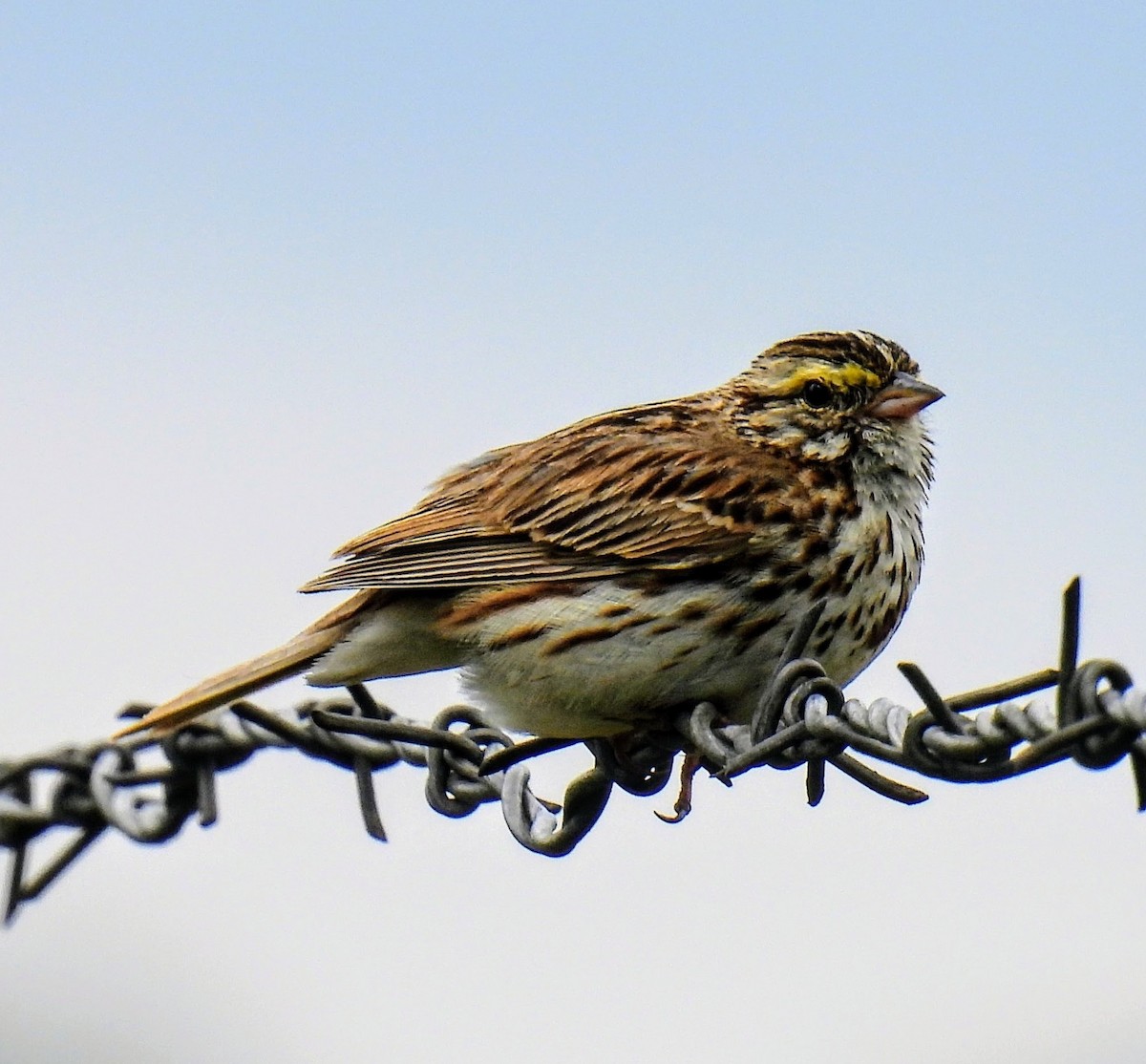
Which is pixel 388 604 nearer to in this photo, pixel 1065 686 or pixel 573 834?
pixel 573 834

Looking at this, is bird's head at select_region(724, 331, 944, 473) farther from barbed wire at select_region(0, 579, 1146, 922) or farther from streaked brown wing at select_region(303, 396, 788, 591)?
barbed wire at select_region(0, 579, 1146, 922)

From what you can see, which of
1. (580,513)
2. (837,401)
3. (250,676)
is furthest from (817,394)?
(250,676)

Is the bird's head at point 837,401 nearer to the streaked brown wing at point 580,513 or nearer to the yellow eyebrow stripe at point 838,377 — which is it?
the yellow eyebrow stripe at point 838,377

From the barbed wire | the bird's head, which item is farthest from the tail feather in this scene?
the bird's head

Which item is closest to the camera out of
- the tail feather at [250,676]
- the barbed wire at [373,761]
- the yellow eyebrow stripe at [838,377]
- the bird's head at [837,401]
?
the barbed wire at [373,761]

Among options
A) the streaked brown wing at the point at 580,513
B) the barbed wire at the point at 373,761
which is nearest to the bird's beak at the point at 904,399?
the streaked brown wing at the point at 580,513

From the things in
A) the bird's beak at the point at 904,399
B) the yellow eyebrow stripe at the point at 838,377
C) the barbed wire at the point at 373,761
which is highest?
the yellow eyebrow stripe at the point at 838,377

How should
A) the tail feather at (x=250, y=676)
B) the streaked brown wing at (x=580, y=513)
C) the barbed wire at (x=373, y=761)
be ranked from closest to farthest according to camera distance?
1. the barbed wire at (x=373, y=761)
2. the tail feather at (x=250, y=676)
3. the streaked brown wing at (x=580, y=513)

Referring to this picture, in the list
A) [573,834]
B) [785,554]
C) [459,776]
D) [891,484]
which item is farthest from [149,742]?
[891,484]
